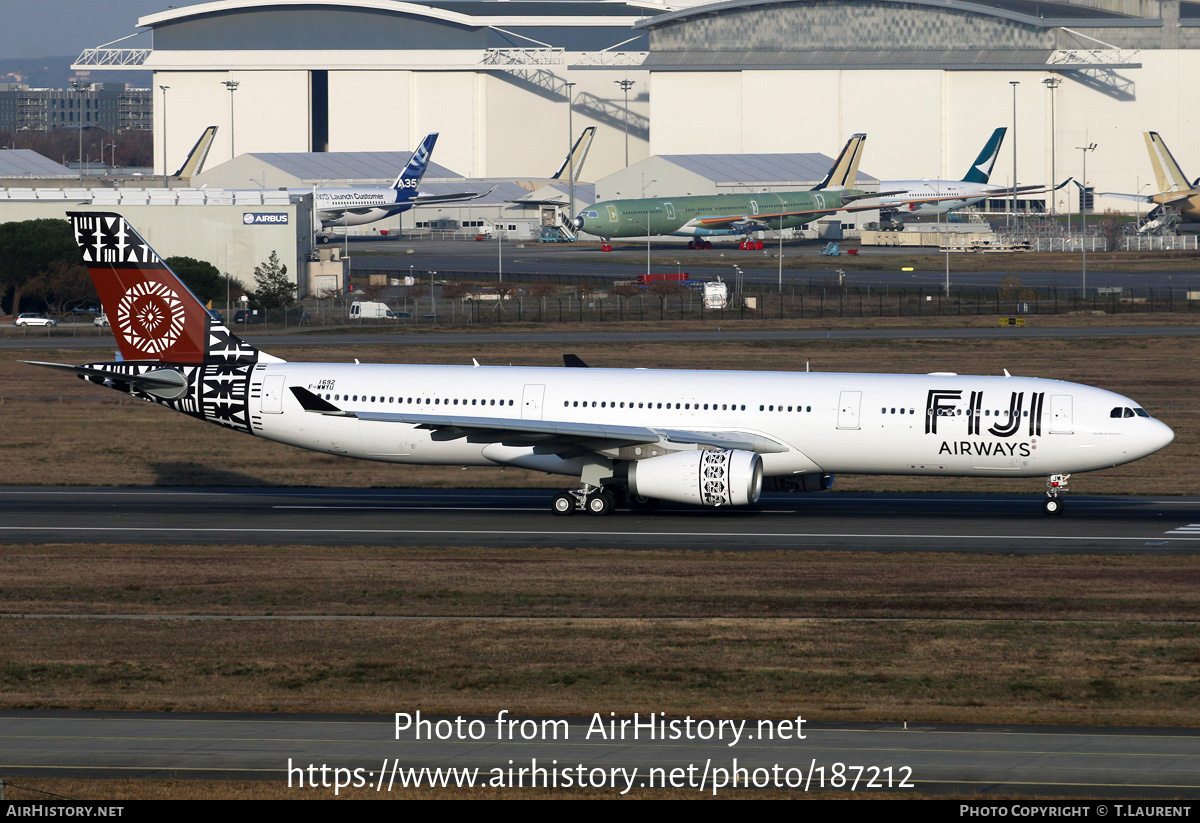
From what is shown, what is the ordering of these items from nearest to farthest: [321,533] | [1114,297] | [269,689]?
1. [269,689]
2. [321,533]
3. [1114,297]

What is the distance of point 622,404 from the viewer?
39.0 m

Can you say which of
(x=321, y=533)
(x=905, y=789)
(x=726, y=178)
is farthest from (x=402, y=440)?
→ (x=726, y=178)

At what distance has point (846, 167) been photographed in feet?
534

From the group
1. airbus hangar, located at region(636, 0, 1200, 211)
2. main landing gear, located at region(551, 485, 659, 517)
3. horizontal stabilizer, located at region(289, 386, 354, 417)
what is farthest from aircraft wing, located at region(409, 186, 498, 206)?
horizontal stabilizer, located at region(289, 386, 354, 417)

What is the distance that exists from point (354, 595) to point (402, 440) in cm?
1148

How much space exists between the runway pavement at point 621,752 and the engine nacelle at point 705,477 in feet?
54.2

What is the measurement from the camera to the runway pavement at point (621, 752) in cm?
1702

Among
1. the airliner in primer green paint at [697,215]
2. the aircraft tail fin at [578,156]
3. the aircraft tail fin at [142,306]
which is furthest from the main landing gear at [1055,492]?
the aircraft tail fin at [578,156]

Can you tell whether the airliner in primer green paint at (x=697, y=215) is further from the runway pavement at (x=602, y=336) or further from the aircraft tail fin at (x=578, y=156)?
the runway pavement at (x=602, y=336)

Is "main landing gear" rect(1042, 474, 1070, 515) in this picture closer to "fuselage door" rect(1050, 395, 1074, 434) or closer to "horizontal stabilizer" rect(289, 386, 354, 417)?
"fuselage door" rect(1050, 395, 1074, 434)

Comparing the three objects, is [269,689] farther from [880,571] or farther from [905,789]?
[880,571]

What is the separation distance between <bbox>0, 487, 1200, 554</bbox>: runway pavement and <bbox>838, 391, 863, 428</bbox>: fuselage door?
2650 millimetres

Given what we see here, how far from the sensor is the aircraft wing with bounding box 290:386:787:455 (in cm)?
3722

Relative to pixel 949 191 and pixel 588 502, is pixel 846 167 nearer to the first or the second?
pixel 949 191
